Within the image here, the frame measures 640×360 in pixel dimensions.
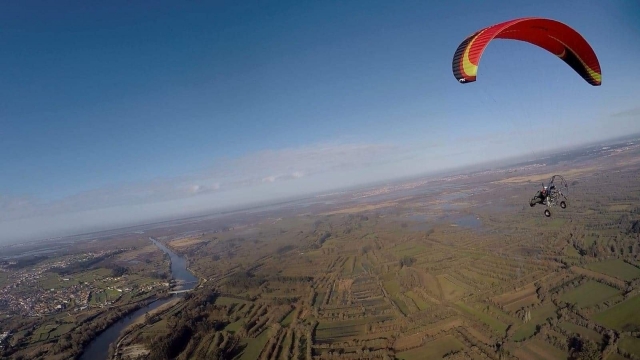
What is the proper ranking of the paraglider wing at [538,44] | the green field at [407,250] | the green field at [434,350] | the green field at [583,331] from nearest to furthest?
1. the paraglider wing at [538,44]
2. the green field at [583,331]
3. the green field at [434,350]
4. the green field at [407,250]

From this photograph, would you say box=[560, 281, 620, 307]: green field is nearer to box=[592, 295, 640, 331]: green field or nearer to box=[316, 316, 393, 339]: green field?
box=[592, 295, 640, 331]: green field

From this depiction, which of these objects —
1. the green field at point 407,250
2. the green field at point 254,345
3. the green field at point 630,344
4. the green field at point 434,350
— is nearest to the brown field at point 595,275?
the green field at point 630,344

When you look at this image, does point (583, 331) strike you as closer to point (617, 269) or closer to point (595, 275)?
point (595, 275)

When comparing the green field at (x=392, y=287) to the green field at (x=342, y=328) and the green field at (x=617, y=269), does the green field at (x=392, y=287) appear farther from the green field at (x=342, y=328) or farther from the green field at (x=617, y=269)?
the green field at (x=617, y=269)

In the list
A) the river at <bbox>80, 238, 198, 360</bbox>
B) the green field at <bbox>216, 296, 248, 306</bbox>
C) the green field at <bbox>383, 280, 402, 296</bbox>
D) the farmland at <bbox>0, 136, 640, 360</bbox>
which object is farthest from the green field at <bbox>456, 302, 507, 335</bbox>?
the river at <bbox>80, 238, 198, 360</bbox>

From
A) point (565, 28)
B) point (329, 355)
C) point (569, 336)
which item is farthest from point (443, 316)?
point (565, 28)

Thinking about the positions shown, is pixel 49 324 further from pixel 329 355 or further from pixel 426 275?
pixel 426 275
